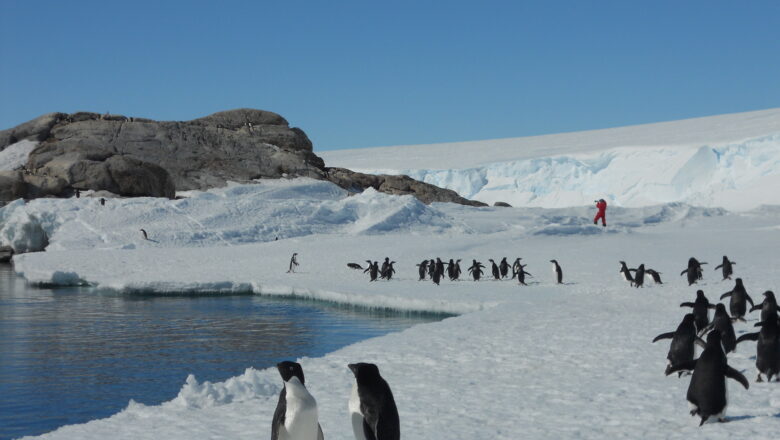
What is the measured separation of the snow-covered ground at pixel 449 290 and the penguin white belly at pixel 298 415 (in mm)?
1408

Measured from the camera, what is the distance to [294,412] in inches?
167

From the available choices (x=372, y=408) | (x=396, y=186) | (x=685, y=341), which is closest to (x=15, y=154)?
(x=396, y=186)

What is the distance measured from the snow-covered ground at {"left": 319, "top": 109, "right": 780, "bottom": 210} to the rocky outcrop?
8.64m

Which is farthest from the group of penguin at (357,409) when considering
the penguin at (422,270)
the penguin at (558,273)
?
the penguin at (422,270)

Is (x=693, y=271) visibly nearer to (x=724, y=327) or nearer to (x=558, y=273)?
(x=558, y=273)

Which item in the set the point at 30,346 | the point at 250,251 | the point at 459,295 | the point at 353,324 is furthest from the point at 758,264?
the point at 30,346

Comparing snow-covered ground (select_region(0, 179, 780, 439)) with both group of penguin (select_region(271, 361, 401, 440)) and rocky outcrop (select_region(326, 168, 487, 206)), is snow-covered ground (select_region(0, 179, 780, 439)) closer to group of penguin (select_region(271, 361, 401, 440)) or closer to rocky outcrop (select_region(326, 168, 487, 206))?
group of penguin (select_region(271, 361, 401, 440))

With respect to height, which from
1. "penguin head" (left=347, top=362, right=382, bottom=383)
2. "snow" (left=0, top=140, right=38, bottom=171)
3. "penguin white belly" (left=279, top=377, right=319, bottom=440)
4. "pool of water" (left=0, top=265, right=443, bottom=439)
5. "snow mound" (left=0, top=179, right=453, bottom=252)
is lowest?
"pool of water" (left=0, top=265, right=443, bottom=439)

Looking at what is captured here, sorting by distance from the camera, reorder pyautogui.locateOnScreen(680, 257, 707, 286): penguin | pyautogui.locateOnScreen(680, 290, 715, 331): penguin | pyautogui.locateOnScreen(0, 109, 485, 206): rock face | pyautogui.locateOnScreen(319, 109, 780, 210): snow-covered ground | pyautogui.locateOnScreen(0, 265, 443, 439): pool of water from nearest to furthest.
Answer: pyautogui.locateOnScreen(680, 290, 715, 331): penguin
pyautogui.locateOnScreen(0, 265, 443, 439): pool of water
pyautogui.locateOnScreen(680, 257, 707, 286): penguin
pyautogui.locateOnScreen(0, 109, 485, 206): rock face
pyautogui.locateOnScreen(319, 109, 780, 210): snow-covered ground

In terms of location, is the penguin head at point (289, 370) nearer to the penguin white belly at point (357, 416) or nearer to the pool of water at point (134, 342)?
the penguin white belly at point (357, 416)

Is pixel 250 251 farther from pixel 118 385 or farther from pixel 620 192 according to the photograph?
pixel 620 192

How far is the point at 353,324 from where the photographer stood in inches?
575

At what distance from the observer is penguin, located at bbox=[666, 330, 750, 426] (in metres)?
5.39

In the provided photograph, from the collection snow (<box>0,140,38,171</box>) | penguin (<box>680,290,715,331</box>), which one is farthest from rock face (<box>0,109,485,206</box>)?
penguin (<box>680,290,715,331</box>)
